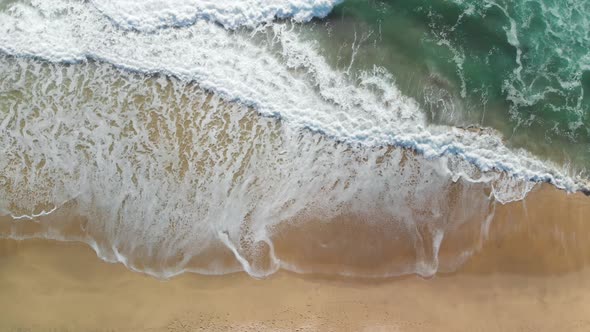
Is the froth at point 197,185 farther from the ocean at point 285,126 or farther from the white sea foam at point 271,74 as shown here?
the white sea foam at point 271,74

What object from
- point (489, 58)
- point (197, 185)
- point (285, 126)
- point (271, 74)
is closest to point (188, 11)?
point (271, 74)

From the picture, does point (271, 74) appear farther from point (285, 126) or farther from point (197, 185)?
point (197, 185)

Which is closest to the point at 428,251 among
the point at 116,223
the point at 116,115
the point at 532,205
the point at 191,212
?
the point at 532,205

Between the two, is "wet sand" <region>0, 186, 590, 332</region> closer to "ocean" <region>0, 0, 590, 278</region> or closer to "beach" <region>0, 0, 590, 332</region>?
"beach" <region>0, 0, 590, 332</region>

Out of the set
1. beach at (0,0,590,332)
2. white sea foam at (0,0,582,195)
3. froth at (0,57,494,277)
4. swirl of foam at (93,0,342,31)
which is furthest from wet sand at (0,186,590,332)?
swirl of foam at (93,0,342,31)

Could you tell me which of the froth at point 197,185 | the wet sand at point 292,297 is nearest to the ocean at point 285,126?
the froth at point 197,185

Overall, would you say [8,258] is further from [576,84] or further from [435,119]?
[576,84]

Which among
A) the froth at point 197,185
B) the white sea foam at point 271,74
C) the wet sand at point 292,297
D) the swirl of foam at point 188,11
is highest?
the swirl of foam at point 188,11
